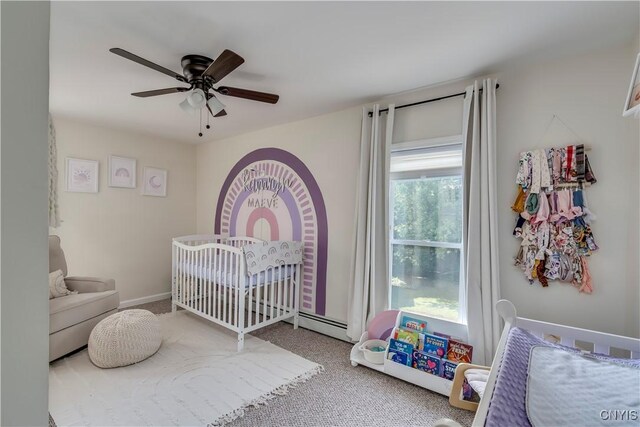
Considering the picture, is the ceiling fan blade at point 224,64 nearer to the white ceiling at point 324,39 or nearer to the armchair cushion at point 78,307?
the white ceiling at point 324,39

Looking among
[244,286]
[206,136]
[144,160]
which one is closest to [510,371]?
[244,286]

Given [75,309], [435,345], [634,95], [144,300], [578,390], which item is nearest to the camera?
[578,390]

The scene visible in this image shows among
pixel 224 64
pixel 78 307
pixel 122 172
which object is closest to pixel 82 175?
pixel 122 172

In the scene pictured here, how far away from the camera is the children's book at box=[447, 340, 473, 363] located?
1918mm

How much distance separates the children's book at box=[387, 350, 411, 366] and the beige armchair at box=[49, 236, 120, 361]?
8.07ft

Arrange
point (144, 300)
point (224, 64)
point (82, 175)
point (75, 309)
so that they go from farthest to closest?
1. point (144, 300)
2. point (82, 175)
3. point (75, 309)
4. point (224, 64)

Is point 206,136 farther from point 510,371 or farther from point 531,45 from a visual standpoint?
point 510,371

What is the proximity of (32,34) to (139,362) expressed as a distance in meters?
2.50

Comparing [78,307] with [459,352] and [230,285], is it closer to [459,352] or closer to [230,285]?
[230,285]

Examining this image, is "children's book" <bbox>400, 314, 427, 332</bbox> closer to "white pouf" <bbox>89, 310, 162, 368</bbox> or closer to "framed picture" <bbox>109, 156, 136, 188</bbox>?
"white pouf" <bbox>89, 310, 162, 368</bbox>

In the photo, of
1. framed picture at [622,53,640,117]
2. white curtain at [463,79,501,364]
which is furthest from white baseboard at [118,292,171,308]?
framed picture at [622,53,640,117]

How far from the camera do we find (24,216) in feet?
1.34

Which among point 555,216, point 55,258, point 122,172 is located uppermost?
point 122,172

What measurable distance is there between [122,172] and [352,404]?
11.8ft
